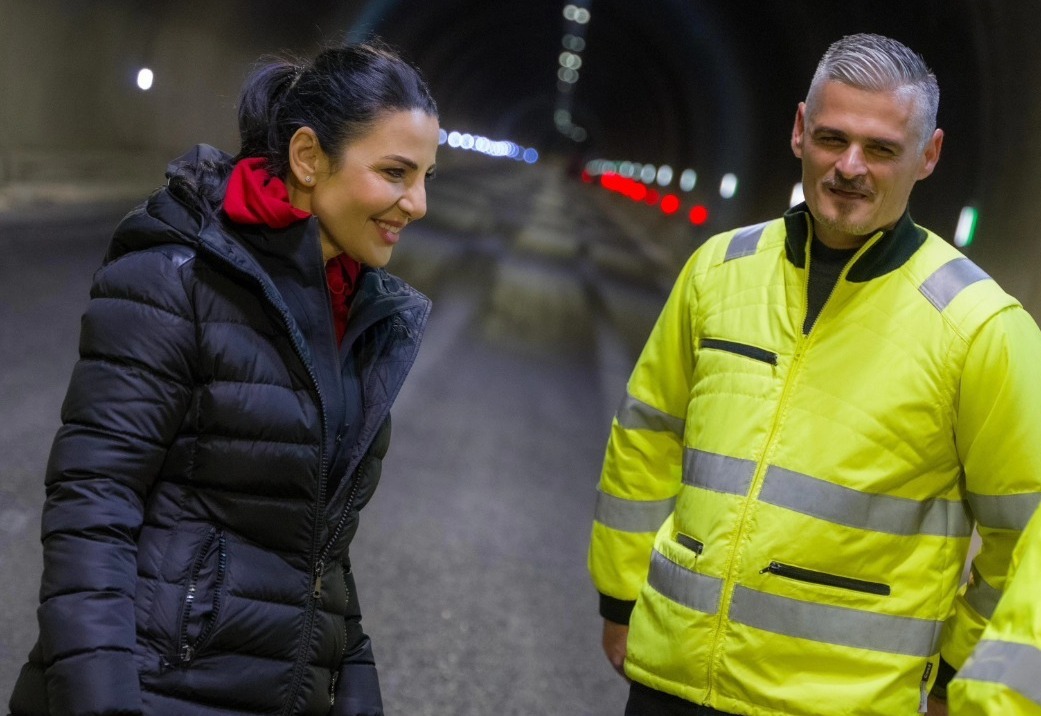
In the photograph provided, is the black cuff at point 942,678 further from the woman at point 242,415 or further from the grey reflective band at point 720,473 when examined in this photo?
the woman at point 242,415

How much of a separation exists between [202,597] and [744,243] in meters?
1.57

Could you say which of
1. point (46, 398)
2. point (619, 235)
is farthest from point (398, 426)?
point (619, 235)

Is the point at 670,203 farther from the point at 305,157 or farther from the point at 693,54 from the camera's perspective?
the point at 305,157

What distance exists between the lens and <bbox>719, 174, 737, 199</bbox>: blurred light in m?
22.6

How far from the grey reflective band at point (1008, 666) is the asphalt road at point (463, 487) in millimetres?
3499

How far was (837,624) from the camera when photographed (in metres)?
2.86

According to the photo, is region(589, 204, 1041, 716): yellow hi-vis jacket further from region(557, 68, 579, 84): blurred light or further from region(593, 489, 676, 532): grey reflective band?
region(557, 68, 579, 84): blurred light

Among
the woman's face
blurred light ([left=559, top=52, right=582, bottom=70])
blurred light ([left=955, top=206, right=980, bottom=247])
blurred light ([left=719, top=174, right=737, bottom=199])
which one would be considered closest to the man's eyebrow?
the woman's face

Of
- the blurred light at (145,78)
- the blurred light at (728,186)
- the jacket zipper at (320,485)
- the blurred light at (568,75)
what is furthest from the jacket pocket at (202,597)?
the blurred light at (568,75)

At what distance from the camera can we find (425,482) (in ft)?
26.3

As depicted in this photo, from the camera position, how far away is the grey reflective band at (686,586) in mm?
2939

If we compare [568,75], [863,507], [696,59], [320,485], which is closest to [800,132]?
[863,507]

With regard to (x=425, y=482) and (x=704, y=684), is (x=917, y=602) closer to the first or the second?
(x=704, y=684)

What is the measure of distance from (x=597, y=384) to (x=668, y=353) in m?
8.69
